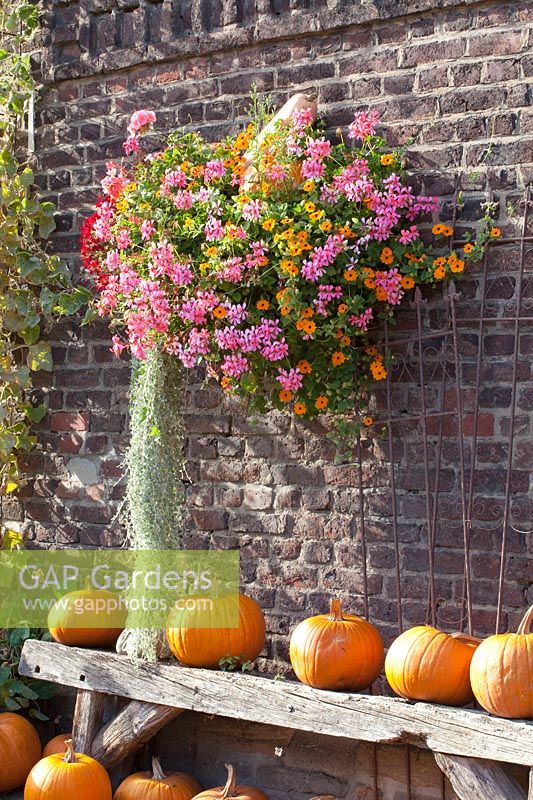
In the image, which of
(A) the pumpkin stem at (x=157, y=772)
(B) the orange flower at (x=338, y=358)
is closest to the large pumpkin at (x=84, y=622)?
(A) the pumpkin stem at (x=157, y=772)

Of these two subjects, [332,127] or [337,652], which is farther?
[332,127]

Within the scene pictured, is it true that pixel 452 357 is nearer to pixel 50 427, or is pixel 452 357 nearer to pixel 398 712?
pixel 398 712

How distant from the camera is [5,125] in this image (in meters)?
4.09

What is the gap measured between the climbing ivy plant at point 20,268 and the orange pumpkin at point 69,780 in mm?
1055

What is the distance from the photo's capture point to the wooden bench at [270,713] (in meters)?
2.72

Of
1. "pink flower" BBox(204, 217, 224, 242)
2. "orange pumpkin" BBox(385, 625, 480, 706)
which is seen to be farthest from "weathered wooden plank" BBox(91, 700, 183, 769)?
"pink flower" BBox(204, 217, 224, 242)

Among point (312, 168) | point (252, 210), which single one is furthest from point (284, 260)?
point (312, 168)

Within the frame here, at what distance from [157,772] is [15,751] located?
60 centimetres

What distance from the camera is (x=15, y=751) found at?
12.0 ft

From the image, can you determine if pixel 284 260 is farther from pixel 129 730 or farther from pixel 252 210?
pixel 129 730

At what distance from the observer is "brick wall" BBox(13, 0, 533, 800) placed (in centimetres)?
315

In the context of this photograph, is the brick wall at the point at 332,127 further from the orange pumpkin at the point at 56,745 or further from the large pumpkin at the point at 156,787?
the orange pumpkin at the point at 56,745

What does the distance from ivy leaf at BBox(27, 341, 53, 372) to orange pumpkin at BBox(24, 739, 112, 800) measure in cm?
147

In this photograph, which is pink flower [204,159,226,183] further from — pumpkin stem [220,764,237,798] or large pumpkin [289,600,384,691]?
pumpkin stem [220,764,237,798]
